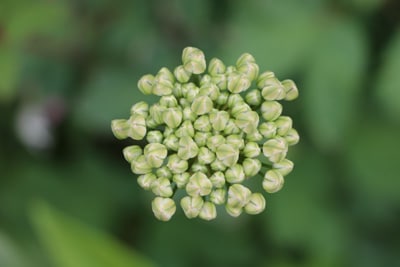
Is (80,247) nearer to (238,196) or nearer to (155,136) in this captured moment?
(155,136)

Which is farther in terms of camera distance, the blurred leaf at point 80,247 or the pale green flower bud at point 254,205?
the blurred leaf at point 80,247

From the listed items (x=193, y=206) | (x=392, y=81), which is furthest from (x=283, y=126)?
(x=392, y=81)

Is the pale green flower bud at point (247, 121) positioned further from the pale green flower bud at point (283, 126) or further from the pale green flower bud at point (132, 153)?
the pale green flower bud at point (132, 153)

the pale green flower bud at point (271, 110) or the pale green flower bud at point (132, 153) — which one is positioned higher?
the pale green flower bud at point (271, 110)

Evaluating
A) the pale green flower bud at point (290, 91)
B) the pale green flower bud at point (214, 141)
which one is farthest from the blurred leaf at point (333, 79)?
the pale green flower bud at point (214, 141)

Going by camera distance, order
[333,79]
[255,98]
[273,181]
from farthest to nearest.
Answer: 1. [333,79]
2. [255,98]
3. [273,181]

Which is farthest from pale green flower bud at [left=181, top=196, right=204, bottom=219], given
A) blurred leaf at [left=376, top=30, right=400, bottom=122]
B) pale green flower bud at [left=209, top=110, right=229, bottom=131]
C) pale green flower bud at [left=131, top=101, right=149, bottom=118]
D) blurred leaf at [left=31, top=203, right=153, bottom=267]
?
blurred leaf at [left=376, top=30, right=400, bottom=122]

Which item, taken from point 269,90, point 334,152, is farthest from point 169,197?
point 334,152

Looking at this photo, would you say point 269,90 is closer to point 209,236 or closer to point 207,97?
point 207,97
